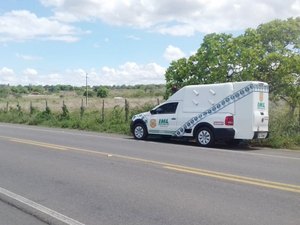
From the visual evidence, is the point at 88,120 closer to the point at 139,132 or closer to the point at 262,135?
the point at 139,132

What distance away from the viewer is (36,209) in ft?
21.2

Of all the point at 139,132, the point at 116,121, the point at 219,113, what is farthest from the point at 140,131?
the point at 116,121

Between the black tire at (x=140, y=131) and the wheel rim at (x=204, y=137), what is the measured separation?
2.82 m

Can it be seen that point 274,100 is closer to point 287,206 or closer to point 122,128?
point 122,128

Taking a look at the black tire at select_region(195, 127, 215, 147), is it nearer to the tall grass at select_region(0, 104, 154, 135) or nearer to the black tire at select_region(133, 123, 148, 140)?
the black tire at select_region(133, 123, 148, 140)

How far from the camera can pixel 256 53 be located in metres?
23.5

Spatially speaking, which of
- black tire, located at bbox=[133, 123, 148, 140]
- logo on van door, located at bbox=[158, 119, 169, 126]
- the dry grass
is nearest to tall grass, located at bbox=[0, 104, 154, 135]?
the dry grass

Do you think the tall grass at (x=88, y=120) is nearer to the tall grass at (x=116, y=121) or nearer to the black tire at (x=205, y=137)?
the tall grass at (x=116, y=121)

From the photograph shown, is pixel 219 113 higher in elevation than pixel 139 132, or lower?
higher

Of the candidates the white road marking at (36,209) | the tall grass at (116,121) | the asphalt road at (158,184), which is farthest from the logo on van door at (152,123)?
the white road marking at (36,209)

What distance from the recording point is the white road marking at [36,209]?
5891 millimetres

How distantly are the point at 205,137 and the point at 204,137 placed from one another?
0.04 meters

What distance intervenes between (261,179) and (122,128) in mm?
13810

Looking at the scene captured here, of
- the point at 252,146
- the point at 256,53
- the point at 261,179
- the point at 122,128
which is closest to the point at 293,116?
the point at 252,146
